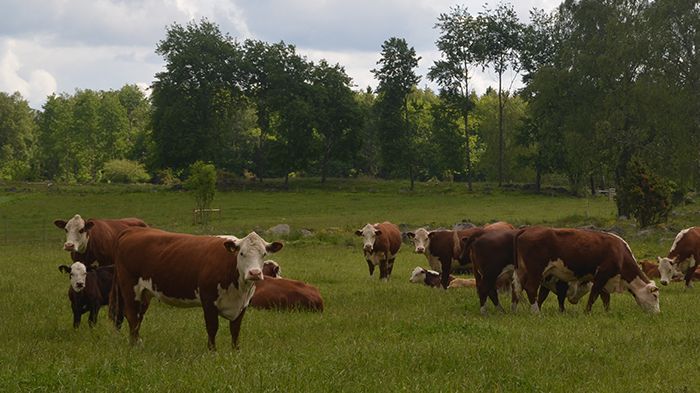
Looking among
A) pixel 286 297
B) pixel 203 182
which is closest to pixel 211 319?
pixel 286 297

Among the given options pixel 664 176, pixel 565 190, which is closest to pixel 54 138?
pixel 565 190

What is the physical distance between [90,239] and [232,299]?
8.05 metres

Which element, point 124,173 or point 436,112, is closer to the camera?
point 436,112

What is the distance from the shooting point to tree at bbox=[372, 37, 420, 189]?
256 feet

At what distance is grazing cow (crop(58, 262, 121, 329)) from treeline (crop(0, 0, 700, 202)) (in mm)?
33342

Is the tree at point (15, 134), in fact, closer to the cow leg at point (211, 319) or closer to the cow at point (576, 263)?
the cow at point (576, 263)

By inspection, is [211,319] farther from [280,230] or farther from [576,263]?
[280,230]

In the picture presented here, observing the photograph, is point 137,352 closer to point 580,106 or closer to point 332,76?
point 580,106

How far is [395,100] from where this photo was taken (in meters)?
79.5

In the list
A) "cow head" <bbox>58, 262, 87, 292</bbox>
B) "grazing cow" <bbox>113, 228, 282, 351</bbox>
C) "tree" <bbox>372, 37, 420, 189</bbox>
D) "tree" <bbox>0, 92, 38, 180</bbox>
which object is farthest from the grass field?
"tree" <bbox>0, 92, 38, 180</bbox>

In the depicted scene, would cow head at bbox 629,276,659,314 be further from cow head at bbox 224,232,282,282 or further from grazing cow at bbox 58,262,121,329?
grazing cow at bbox 58,262,121,329

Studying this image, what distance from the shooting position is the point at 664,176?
44.3 metres

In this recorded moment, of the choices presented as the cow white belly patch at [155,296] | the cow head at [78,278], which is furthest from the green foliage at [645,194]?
the cow white belly patch at [155,296]

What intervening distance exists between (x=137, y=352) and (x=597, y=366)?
5879mm
